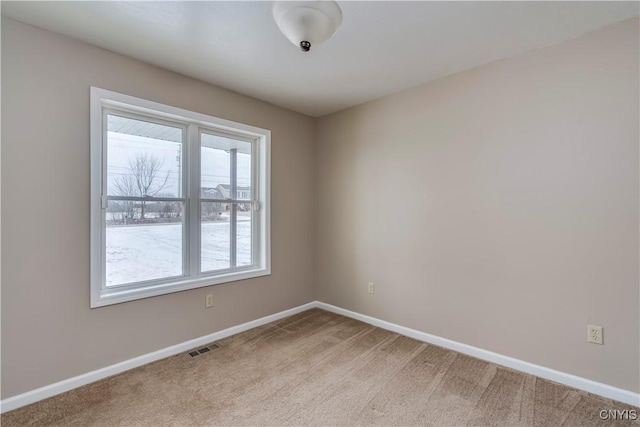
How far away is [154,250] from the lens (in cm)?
261

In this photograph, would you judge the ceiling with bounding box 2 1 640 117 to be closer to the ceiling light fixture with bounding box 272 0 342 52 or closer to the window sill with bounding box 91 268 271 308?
the ceiling light fixture with bounding box 272 0 342 52

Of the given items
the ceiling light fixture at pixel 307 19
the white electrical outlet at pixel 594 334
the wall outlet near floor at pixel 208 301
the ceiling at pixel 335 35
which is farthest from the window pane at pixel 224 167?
the white electrical outlet at pixel 594 334

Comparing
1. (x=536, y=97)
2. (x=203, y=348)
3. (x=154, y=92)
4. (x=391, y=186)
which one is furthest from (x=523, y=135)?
(x=203, y=348)

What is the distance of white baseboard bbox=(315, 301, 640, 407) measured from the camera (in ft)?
6.39

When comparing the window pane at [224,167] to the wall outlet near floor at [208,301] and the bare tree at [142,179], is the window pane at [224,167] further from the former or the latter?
the wall outlet near floor at [208,301]

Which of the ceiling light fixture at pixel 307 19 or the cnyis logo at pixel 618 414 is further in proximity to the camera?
the cnyis logo at pixel 618 414

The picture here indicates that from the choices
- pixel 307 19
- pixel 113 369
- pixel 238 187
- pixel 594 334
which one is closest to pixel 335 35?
pixel 307 19

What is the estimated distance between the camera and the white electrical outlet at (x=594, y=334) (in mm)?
2021

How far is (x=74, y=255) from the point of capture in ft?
6.99

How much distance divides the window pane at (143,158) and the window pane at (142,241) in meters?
0.12

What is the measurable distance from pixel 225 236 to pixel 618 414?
324cm

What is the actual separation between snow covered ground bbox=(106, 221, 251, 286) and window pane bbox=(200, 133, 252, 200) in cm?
34

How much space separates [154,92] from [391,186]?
232 centimetres

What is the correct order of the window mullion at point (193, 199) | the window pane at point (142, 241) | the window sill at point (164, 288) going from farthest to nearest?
1. the window mullion at point (193, 199)
2. the window pane at point (142, 241)
3. the window sill at point (164, 288)
